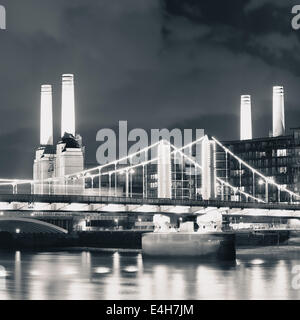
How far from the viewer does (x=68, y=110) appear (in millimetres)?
159750

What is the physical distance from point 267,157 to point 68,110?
3438cm

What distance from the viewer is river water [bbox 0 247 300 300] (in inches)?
2082

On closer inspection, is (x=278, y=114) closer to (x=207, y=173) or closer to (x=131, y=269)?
(x=207, y=173)

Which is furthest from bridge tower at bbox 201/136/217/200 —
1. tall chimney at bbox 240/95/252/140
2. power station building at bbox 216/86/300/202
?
tall chimney at bbox 240/95/252/140

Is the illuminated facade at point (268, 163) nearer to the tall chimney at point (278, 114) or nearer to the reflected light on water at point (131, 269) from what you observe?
the tall chimney at point (278, 114)

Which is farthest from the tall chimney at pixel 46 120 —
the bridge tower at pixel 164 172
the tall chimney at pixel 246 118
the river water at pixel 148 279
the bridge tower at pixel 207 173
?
the river water at pixel 148 279

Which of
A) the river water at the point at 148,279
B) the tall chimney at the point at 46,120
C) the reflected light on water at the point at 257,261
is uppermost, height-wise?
the tall chimney at the point at 46,120

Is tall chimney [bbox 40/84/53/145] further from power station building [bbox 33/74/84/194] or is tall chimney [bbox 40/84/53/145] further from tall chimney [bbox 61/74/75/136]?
tall chimney [bbox 61/74/75/136]

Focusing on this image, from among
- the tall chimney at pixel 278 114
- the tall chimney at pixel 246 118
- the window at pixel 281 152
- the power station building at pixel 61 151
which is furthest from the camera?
the tall chimney at pixel 246 118

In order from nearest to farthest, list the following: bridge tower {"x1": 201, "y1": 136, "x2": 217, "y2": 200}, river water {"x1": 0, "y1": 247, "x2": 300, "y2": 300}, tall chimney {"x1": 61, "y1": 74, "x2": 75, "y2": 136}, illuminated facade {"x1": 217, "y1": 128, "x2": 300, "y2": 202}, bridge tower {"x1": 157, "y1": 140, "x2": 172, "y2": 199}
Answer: river water {"x1": 0, "y1": 247, "x2": 300, "y2": 300}
bridge tower {"x1": 157, "y1": 140, "x2": 172, "y2": 199}
bridge tower {"x1": 201, "y1": 136, "x2": 217, "y2": 200}
tall chimney {"x1": 61, "y1": 74, "x2": 75, "y2": 136}
illuminated facade {"x1": 217, "y1": 128, "x2": 300, "y2": 202}

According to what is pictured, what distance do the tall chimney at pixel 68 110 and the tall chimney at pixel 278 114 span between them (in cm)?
3417

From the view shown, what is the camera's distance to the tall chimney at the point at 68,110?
158875 millimetres

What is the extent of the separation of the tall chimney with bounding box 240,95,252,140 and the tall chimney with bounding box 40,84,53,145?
106 ft
